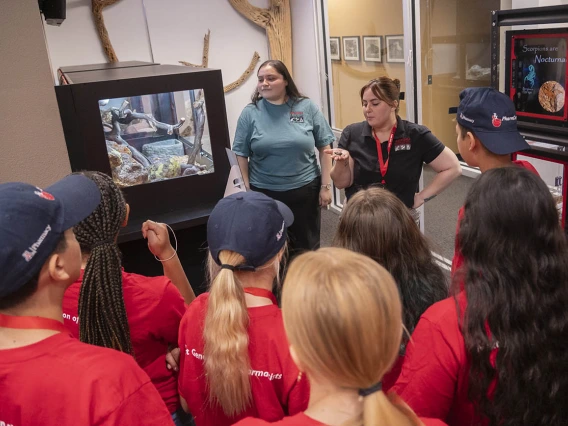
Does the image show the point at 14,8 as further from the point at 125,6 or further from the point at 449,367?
the point at 125,6

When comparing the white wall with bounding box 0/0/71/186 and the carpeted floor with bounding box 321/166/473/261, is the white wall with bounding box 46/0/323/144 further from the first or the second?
the white wall with bounding box 0/0/71/186

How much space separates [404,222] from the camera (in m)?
1.45

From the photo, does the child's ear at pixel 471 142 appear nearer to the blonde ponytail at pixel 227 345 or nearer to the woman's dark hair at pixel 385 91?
the woman's dark hair at pixel 385 91

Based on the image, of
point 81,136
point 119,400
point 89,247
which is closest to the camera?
point 119,400

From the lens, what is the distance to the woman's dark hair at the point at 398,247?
4.60 ft

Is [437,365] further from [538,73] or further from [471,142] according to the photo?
[538,73]

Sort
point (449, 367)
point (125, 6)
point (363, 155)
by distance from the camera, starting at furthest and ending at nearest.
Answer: point (125, 6)
point (363, 155)
point (449, 367)

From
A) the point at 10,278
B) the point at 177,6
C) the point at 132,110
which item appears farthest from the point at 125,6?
the point at 10,278

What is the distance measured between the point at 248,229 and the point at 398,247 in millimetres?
464

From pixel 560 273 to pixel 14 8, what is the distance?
6.66 ft

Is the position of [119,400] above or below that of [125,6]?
below

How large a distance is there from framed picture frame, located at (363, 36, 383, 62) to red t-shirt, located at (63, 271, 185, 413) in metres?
3.33

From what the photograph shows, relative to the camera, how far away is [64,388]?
0.88 meters

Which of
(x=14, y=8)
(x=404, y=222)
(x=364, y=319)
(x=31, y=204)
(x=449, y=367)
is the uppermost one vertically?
(x=14, y=8)
